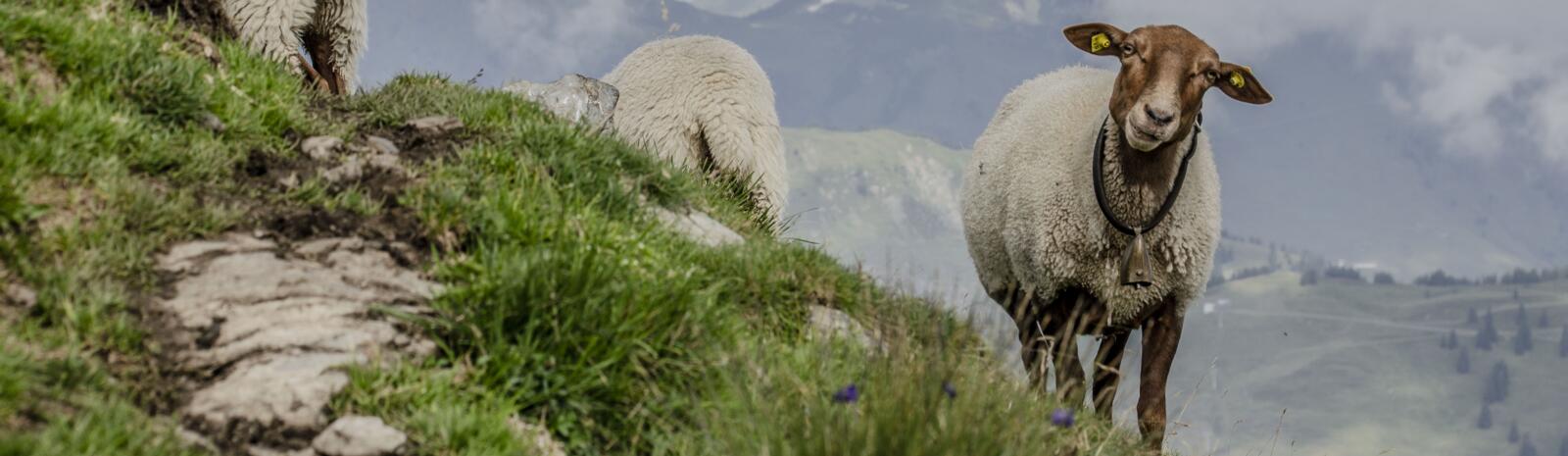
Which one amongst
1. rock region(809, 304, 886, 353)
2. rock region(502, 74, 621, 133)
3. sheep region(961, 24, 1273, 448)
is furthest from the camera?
rock region(502, 74, 621, 133)

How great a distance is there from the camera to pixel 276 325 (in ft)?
15.9

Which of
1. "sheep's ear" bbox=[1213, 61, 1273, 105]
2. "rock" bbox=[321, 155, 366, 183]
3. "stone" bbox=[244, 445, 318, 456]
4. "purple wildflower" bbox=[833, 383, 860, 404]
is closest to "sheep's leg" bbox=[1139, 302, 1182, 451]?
"sheep's ear" bbox=[1213, 61, 1273, 105]

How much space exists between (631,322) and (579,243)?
667 millimetres

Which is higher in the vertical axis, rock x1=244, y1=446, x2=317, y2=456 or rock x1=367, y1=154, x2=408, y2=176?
rock x1=367, y1=154, x2=408, y2=176

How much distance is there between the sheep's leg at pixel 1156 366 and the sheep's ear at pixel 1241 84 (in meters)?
1.51

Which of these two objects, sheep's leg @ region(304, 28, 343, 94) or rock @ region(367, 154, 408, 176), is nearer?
rock @ region(367, 154, 408, 176)

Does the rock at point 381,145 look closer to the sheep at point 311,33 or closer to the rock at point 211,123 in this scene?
the rock at point 211,123

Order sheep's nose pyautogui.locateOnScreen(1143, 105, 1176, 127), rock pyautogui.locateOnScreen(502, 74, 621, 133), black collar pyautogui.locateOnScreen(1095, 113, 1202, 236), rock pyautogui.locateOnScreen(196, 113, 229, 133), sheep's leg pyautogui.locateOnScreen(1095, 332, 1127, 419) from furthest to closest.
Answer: rock pyautogui.locateOnScreen(502, 74, 621, 133) < sheep's leg pyautogui.locateOnScreen(1095, 332, 1127, 419) < black collar pyautogui.locateOnScreen(1095, 113, 1202, 236) < sheep's nose pyautogui.locateOnScreen(1143, 105, 1176, 127) < rock pyautogui.locateOnScreen(196, 113, 229, 133)

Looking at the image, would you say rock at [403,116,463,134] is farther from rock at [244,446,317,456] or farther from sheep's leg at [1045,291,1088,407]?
sheep's leg at [1045,291,1088,407]

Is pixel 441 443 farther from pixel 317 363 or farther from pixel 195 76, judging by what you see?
pixel 195 76

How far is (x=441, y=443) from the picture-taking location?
14.7ft

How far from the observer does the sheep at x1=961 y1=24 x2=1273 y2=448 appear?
8.26m

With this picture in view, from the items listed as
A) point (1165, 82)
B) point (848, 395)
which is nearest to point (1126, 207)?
point (1165, 82)

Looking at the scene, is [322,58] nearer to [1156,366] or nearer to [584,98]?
[584,98]
